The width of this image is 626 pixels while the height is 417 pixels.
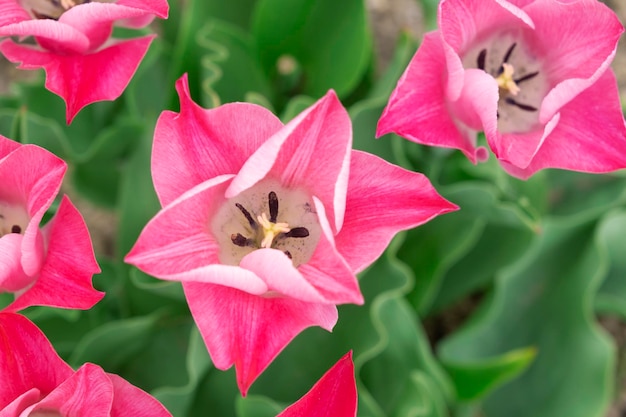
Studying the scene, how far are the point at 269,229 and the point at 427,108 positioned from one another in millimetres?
167

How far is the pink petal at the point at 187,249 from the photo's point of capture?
0.58m

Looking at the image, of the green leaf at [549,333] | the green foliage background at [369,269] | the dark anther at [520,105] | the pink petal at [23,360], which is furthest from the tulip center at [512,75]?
the pink petal at [23,360]

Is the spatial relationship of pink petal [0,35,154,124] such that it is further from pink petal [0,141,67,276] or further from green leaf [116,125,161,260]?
green leaf [116,125,161,260]

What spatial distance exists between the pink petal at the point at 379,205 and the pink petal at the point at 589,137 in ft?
0.41

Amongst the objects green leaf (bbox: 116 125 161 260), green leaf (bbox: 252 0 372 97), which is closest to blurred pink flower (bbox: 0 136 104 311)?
green leaf (bbox: 116 125 161 260)

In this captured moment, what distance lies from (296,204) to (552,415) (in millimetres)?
616

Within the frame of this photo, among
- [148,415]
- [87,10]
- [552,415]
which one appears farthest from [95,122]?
[552,415]

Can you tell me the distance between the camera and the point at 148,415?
2.13ft

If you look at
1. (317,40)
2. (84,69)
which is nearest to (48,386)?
(84,69)

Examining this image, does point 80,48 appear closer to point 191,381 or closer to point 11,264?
point 11,264

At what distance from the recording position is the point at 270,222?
0.73 metres

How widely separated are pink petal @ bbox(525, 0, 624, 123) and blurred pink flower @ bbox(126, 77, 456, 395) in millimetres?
165

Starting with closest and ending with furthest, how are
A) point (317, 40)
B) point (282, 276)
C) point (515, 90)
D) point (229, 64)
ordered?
point (282, 276) → point (515, 90) → point (229, 64) → point (317, 40)

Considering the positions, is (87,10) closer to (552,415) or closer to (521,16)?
(521,16)
